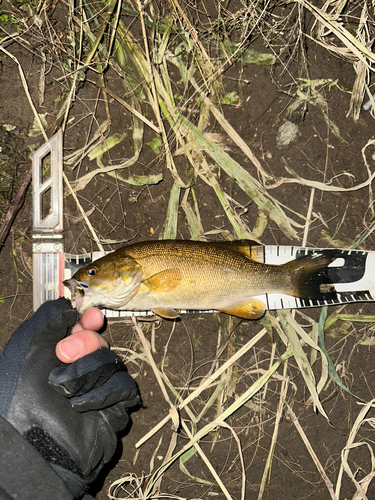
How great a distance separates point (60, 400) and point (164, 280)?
106 cm

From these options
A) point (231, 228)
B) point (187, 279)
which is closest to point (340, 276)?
point (231, 228)

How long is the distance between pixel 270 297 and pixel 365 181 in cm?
131

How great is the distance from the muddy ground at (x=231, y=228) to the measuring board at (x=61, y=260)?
0.11 m

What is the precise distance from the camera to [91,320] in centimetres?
302

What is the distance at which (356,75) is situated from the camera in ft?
11.6

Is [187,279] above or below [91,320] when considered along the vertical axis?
above

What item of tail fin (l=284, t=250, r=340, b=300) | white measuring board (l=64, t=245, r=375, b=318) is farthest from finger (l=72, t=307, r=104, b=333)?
tail fin (l=284, t=250, r=340, b=300)

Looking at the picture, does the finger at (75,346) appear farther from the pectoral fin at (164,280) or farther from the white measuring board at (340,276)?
the white measuring board at (340,276)

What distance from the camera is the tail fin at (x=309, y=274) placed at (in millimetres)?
3287

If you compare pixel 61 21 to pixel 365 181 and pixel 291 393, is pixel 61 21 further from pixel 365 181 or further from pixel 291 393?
pixel 291 393

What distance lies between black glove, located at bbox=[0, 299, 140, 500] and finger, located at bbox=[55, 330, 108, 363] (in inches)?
2.5

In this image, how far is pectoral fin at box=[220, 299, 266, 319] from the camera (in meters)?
3.26

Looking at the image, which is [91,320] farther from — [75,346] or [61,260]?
[61,260]

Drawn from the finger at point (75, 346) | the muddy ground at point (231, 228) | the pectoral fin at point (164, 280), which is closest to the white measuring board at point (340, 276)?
the muddy ground at point (231, 228)
